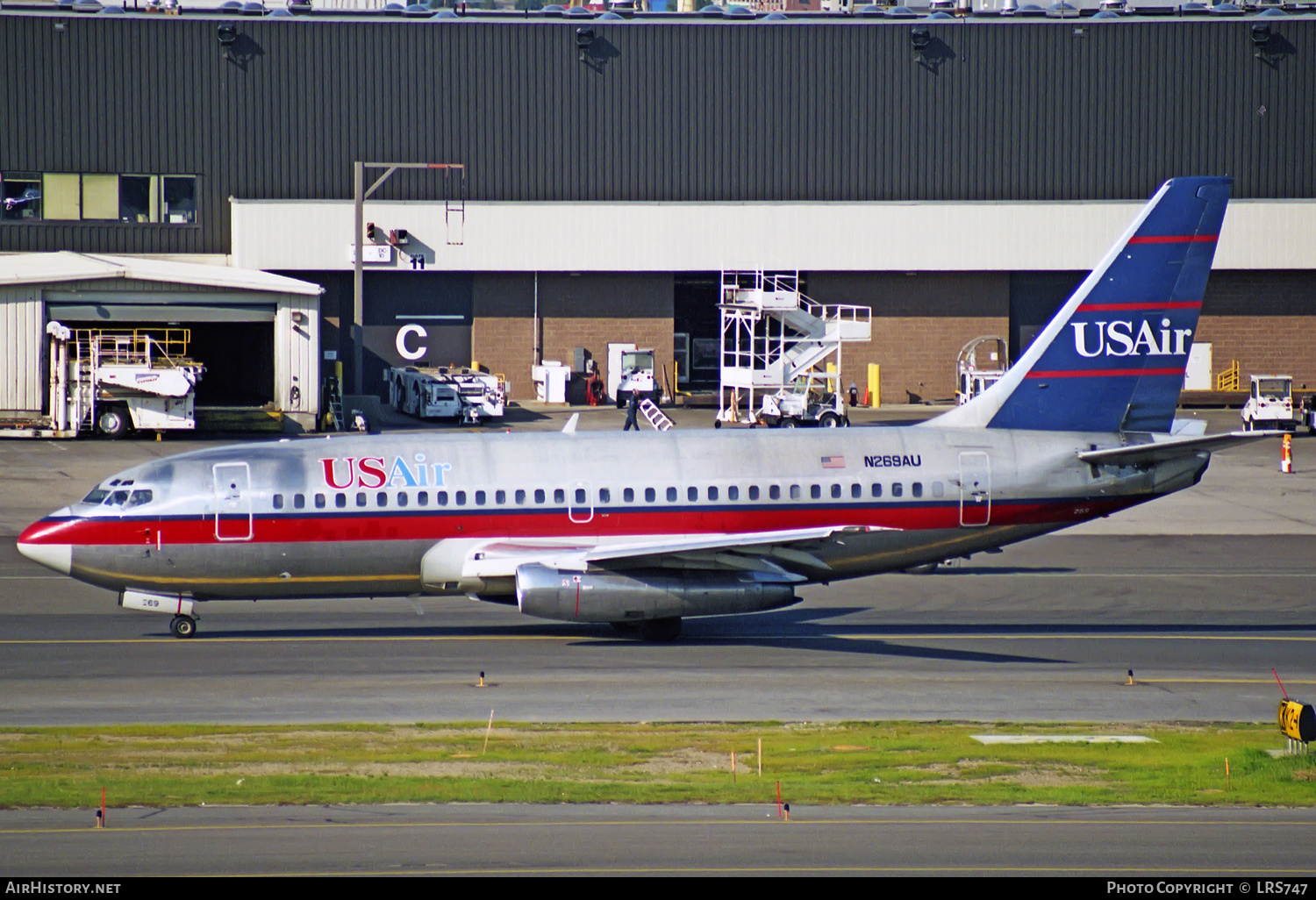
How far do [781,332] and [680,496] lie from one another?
46.2 metres

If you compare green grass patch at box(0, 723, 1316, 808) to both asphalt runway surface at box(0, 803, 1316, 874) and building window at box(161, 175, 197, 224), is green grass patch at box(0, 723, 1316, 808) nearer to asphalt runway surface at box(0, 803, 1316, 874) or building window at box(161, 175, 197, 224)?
asphalt runway surface at box(0, 803, 1316, 874)

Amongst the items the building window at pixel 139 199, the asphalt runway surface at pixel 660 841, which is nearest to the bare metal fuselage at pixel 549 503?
the asphalt runway surface at pixel 660 841

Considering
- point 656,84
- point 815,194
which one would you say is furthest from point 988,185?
point 656,84

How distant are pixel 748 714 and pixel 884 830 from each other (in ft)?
20.9

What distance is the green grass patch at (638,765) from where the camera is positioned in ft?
61.5

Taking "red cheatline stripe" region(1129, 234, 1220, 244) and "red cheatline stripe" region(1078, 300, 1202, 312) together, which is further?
"red cheatline stripe" region(1078, 300, 1202, 312)

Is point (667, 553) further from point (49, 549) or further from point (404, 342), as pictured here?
point (404, 342)

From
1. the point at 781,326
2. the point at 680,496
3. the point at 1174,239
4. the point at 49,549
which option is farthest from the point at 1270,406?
the point at 49,549

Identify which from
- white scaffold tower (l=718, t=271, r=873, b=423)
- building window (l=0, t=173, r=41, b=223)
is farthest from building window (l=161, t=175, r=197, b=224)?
white scaffold tower (l=718, t=271, r=873, b=423)

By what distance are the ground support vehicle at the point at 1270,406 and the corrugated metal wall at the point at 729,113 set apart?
45.2ft

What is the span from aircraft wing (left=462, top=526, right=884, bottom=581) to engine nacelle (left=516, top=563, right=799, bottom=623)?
303 mm

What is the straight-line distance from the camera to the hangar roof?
63.8 m

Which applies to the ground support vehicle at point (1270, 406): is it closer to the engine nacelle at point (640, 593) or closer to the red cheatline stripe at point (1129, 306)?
the red cheatline stripe at point (1129, 306)

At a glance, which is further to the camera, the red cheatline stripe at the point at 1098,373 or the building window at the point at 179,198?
the building window at the point at 179,198
